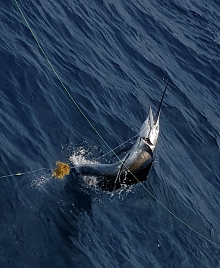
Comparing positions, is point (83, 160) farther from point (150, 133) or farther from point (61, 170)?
point (150, 133)

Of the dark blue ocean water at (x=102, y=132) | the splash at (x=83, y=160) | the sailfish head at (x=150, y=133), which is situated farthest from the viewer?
the splash at (x=83, y=160)

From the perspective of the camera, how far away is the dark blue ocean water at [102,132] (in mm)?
14688

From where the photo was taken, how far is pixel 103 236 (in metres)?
15.2

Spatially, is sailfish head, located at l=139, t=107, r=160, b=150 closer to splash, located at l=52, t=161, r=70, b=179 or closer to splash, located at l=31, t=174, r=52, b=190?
splash, located at l=52, t=161, r=70, b=179

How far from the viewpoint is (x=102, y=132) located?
18750mm

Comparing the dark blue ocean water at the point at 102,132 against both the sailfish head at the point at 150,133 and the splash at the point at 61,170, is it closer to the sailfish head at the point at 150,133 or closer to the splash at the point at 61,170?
the splash at the point at 61,170

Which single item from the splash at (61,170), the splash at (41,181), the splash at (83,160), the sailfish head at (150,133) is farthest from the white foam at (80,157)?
the sailfish head at (150,133)

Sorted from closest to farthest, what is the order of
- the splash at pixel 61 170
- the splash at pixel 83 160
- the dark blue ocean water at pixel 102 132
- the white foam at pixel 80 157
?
the dark blue ocean water at pixel 102 132 < the splash at pixel 61 170 < the splash at pixel 83 160 < the white foam at pixel 80 157

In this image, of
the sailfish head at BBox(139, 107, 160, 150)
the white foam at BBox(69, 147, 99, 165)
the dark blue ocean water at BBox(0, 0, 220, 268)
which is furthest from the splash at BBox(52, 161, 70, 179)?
the sailfish head at BBox(139, 107, 160, 150)

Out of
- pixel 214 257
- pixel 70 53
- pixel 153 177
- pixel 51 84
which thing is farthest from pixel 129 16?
pixel 214 257

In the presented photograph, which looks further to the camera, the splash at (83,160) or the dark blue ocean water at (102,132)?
the splash at (83,160)

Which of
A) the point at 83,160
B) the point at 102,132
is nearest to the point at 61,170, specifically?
the point at 83,160

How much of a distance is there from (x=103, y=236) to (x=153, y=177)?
369 centimetres

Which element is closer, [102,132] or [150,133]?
[150,133]
